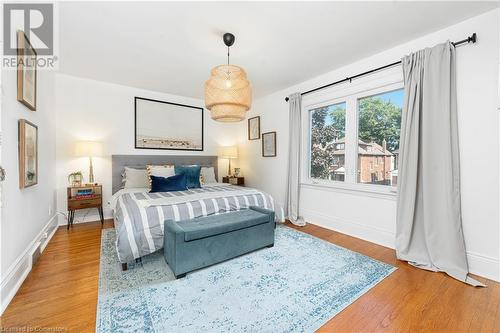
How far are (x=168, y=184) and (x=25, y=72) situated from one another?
77.4 inches

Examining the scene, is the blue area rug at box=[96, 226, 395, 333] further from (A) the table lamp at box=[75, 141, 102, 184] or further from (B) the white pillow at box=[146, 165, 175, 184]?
(A) the table lamp at box=[75, 141, 102, 184]

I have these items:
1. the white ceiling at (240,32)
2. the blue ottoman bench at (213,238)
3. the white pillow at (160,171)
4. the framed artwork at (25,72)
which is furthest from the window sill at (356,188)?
the framed artwork at (25,72)

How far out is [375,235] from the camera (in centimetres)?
288

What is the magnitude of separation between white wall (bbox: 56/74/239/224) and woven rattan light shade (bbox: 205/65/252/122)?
252 centimetres

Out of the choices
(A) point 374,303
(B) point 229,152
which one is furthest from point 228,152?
(A) point 374,303

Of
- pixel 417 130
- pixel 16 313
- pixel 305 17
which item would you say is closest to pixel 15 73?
pixel 16 313

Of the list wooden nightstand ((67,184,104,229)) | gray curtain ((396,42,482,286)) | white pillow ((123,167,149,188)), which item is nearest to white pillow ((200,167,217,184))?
white pillow ((123,167,149,188))

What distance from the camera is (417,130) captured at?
2.35 m

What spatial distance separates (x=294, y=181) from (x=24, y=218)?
3420mm

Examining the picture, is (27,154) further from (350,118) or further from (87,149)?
(350,118)

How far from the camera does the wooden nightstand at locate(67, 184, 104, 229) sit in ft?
10.9

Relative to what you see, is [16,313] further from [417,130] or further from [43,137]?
[417,130]

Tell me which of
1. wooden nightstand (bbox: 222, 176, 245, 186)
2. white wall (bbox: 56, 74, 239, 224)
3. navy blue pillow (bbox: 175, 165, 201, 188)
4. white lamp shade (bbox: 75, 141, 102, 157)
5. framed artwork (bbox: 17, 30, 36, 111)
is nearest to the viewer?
framed artwork (bbox: 17, 30, 36, 111)

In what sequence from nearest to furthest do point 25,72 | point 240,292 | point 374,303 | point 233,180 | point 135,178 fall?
point 374,303
point 240,292
point 25,72
point 135,178
point 233,180
